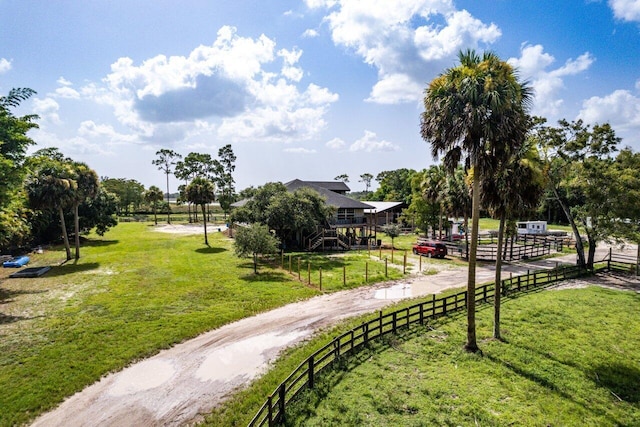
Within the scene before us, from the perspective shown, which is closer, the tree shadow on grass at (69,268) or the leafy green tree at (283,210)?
the tree shadow on grass at (69,268)

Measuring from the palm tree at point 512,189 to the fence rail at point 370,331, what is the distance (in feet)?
11.0

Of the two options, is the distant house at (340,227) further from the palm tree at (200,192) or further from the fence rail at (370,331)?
the fence rail at (370,331)

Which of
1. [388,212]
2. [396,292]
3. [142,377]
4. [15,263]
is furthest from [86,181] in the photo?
[388,212]

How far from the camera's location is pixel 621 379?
Result: 11438 mm

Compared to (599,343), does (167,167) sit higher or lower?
higher

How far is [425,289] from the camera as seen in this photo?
22891mm

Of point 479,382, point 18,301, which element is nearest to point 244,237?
point 18,301

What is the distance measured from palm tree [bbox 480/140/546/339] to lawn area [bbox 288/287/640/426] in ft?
7.27

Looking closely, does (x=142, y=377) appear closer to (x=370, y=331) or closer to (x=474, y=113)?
(x=370, y=331)

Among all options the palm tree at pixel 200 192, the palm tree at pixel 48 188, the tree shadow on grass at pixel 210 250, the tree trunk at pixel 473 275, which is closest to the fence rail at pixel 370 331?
the tree trunk at pixel 473 275

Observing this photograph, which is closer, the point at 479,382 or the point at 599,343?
the point at 479,382

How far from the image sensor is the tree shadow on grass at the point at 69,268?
86.3ft

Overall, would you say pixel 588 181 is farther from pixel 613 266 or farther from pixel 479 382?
pixel 479 382

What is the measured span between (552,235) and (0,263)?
225ft
